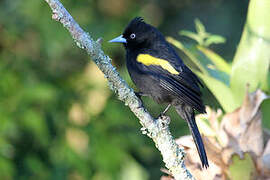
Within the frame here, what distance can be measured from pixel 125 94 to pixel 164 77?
0.91 metres

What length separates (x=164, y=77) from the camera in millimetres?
2518

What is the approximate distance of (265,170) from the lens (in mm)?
1649

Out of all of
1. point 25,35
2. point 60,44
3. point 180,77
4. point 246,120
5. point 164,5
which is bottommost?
point 246,120

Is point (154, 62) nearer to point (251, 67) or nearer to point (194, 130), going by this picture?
point (194, 130)

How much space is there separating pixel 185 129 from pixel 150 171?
793mm

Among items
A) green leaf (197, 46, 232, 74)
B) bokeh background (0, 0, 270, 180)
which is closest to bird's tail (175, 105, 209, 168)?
green leaf (197, 46, 232, 74)

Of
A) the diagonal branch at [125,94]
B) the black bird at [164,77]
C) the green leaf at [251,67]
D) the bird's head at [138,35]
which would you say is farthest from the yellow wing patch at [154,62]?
the diagonal branch at [125,94]

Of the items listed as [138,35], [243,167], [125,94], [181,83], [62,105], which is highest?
[62,105]

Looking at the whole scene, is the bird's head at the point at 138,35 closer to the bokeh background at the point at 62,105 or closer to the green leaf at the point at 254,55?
the bokeh background at the point at 62,105

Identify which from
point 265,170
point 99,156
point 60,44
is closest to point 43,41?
point 60,44

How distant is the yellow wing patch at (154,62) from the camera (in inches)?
99.2

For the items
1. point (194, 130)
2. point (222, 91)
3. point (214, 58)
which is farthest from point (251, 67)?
point (194, 130)

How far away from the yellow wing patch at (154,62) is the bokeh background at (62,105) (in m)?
0.95

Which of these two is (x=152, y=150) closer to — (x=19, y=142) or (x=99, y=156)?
(x=99, y=156)
